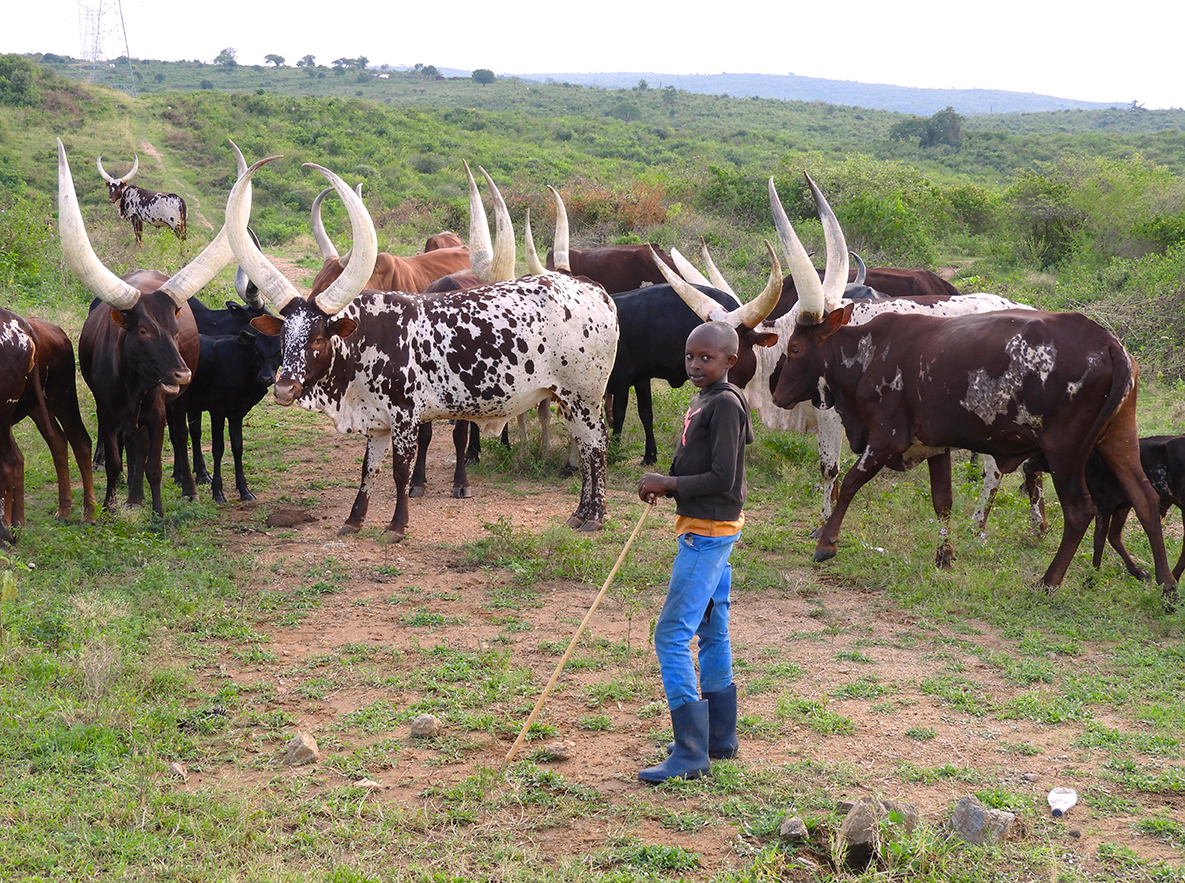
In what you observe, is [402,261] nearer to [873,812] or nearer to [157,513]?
[157,513]

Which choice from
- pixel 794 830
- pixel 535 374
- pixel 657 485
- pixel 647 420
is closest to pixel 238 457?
pixel 535 374

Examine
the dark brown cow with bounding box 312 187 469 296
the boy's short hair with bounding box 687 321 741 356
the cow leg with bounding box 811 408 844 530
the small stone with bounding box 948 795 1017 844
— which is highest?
the boy's short hair with bounding box 687 321 741 356

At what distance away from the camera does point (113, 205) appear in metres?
24.6

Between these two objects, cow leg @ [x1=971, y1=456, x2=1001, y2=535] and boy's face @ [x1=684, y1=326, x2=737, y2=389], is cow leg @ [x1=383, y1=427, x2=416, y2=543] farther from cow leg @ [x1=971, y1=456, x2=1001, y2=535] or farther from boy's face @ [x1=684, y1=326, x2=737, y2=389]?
cow leg @ [x1=971, y1=456, x2=1001, y2=535]

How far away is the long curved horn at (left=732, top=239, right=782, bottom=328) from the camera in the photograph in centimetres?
747

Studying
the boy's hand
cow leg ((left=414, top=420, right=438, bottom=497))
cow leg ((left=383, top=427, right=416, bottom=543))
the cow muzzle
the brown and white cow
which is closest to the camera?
the boy's hand

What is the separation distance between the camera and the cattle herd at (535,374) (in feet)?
22.3

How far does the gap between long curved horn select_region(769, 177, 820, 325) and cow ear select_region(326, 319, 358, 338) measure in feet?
10.2

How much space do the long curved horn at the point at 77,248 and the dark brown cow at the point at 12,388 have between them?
549 millimetres

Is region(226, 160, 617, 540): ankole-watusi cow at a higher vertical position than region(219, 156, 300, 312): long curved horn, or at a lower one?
lower

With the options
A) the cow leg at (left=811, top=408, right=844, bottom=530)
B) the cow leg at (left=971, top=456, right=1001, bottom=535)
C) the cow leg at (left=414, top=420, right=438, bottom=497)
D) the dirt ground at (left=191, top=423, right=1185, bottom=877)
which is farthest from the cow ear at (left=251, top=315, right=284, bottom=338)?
the cow leg at (left=971, top=456, right=1001, bottom=535)

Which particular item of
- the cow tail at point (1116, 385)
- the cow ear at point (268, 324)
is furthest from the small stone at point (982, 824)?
the cow ear at point (268, 324)

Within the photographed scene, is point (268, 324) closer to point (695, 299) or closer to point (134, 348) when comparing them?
point (134, 348)

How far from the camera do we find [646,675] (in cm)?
560
